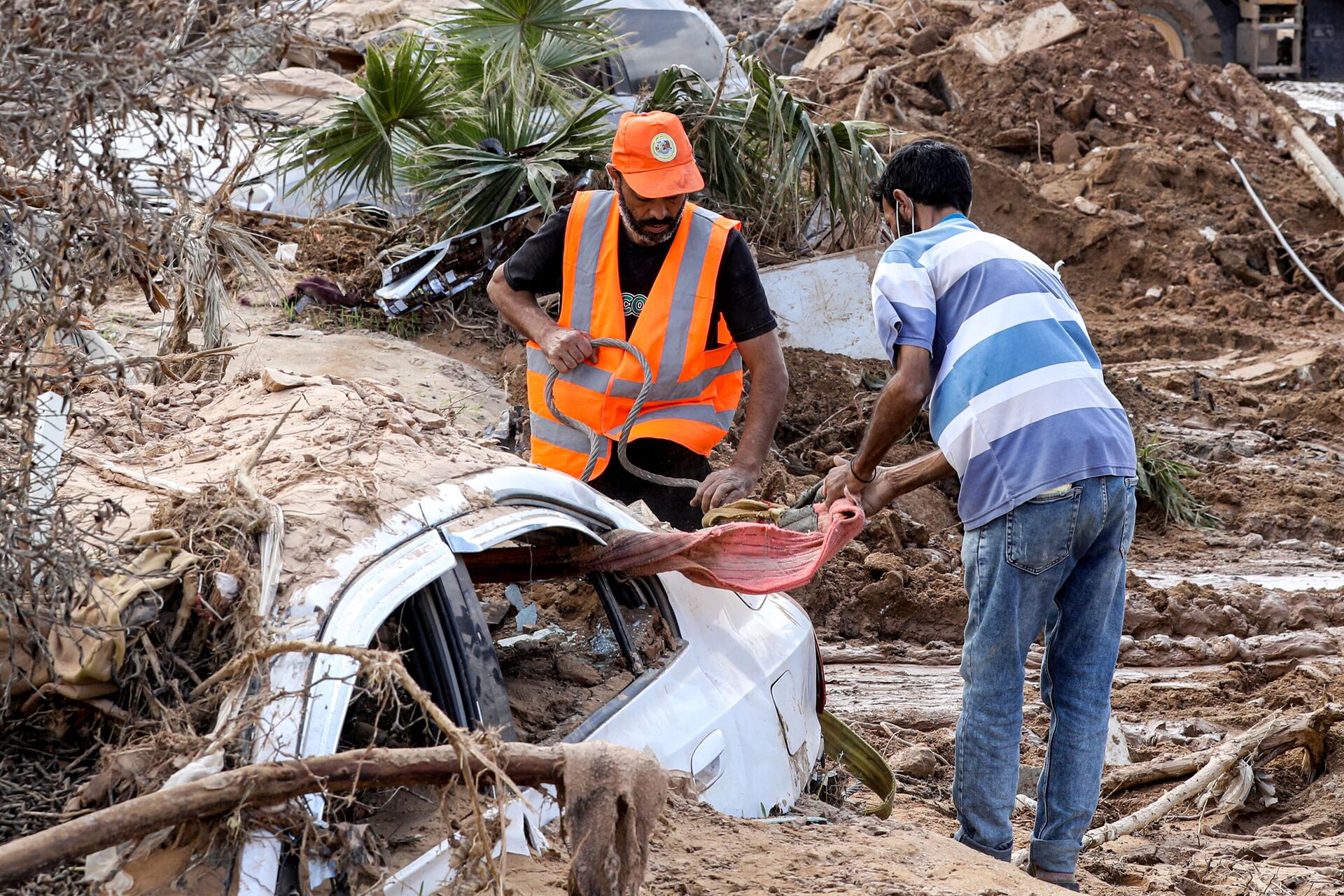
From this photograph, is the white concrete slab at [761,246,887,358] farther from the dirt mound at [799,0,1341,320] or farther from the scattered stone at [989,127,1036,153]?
the scattered stone at [989,127,1036,153]

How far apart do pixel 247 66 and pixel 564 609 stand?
87.0 inches

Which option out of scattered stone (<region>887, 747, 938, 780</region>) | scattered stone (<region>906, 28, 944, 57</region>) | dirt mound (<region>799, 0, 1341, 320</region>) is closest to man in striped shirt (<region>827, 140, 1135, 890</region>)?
scattered stone (<region>887, 747, 938, 780</region>)

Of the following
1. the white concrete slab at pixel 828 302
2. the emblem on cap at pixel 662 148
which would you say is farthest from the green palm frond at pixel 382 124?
the emblem on cap at pixel 662 148

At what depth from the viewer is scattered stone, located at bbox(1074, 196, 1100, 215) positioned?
1429 cm

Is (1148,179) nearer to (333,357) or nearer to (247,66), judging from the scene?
(333,357)

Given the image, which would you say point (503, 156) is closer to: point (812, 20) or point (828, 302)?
point (828, 302)

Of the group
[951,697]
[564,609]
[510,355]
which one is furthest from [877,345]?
[564,609]

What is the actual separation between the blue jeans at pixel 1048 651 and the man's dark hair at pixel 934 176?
0.98 m

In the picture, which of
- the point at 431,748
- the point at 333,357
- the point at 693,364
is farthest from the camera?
the point at 333,357

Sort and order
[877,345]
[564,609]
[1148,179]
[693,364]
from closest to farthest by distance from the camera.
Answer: [564,609] < [693,364] < [877,345] < [1148,179]

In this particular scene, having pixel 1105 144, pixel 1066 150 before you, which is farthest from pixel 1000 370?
pixel 1105 144

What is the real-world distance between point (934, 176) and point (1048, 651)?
1506 mm

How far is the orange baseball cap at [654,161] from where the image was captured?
4625 mm

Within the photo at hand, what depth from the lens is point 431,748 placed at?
2.38 meters
